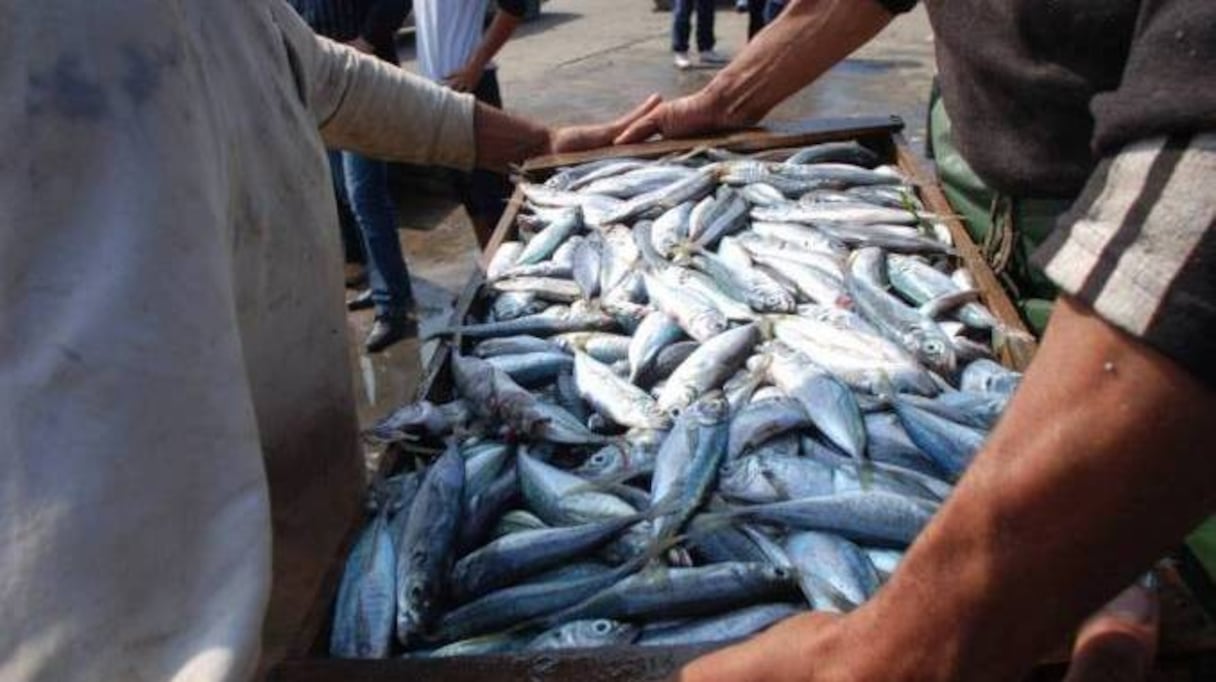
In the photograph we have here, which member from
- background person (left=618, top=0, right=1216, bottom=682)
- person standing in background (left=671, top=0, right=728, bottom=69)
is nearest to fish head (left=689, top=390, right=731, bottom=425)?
background person (left=618, top=0, right=1216, bottom=682)

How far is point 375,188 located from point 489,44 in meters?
1.10

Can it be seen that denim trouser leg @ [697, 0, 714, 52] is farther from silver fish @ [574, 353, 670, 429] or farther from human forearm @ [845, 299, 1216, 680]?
human forearm @ [845, 299, 1216, 680]

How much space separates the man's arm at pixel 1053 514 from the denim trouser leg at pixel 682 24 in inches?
508

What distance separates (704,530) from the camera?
2.02 m

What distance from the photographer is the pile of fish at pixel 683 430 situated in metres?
1.88

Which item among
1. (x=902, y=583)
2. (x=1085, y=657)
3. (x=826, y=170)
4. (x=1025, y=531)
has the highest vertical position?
(x=1025, y=531)

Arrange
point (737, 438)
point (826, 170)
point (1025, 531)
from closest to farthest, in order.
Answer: point (1025, 531) < point (737, 438) < point (826, 170)

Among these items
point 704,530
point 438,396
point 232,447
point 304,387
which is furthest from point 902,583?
point 438,396

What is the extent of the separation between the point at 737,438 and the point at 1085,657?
3.49ft

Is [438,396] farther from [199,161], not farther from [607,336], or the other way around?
[199,161]

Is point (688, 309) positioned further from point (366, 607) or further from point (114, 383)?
point (114, 383)

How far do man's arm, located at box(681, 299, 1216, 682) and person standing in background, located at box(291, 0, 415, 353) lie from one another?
5.08m

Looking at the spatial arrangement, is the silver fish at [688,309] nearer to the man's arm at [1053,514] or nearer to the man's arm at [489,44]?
the man's arm at [1053,514]

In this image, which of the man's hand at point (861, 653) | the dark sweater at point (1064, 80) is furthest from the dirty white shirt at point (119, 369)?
the dark sweater at point (1064, 80)
